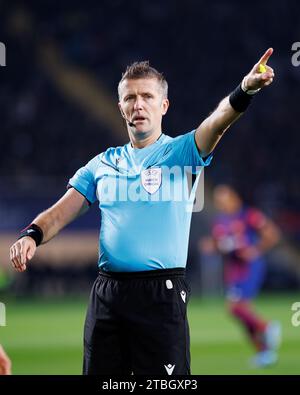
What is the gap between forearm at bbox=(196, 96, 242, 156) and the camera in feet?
14.0

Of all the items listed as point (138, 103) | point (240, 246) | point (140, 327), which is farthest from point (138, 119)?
point (240, 246)

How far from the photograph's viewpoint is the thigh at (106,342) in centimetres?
451

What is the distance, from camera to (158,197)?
4527mm

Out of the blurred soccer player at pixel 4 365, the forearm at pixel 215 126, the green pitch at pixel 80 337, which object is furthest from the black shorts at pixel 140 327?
the green pitch at pixel 80 337

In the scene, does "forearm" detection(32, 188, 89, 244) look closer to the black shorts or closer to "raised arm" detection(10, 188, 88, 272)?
"raised arm" detection(10, 188, 88, 272)

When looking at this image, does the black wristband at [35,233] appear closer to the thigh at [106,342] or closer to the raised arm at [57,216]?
the raised arm at [57,216]

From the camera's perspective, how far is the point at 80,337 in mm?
13164

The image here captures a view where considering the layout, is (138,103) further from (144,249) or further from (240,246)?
(240,246)

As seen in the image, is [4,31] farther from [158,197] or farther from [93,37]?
[158,197]

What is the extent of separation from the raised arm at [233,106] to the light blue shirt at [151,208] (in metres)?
0.08

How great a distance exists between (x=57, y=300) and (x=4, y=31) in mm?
8651

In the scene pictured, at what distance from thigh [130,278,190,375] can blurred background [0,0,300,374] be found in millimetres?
14744

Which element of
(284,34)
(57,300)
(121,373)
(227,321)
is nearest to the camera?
(121,373)

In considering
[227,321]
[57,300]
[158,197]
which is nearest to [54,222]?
[158,197]
